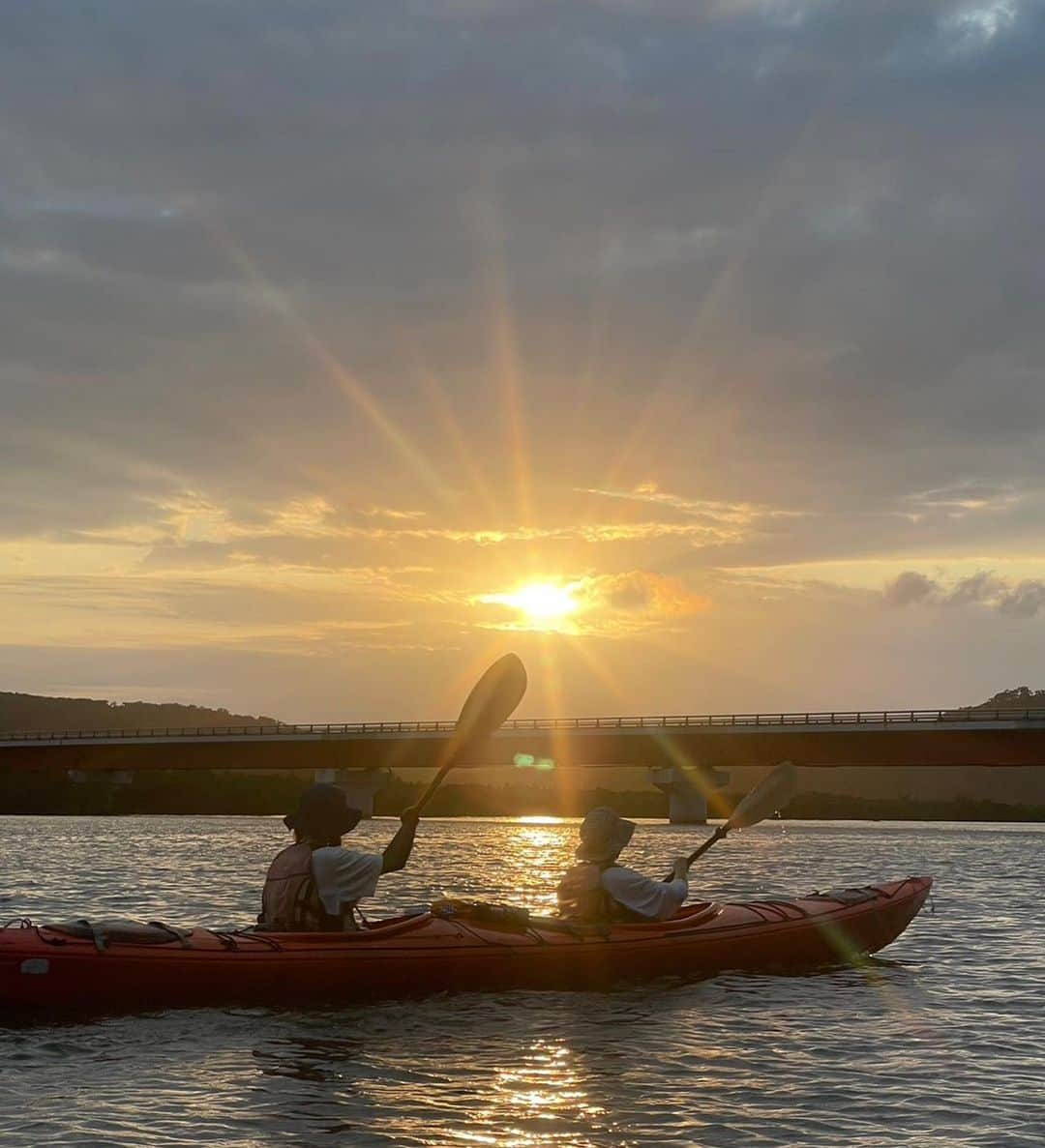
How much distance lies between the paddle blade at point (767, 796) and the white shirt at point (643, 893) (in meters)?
3.51

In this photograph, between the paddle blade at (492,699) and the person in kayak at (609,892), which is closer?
the person in kayak at (609,892)

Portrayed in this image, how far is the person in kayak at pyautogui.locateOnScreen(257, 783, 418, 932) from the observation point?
14500mm

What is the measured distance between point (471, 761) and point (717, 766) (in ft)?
48.2

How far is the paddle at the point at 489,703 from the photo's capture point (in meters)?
18.3

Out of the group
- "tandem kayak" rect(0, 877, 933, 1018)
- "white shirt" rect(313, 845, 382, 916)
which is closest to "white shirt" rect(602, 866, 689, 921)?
"tandem kayak" rect(0, 877, 933, 1018)

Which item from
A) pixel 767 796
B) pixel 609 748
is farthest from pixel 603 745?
pixel 767 796

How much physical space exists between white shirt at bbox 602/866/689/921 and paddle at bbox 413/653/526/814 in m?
2.60

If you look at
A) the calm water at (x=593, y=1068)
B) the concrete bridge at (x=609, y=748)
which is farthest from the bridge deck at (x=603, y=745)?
the calm water at (x=593, y=1068)

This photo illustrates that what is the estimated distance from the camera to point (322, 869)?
14.5 m

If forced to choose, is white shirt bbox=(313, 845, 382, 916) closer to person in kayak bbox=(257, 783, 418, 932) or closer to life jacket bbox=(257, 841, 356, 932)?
person in kayak bbox=(257, 783, 418, 932)

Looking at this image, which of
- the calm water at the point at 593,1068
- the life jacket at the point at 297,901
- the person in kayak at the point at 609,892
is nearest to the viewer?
the calm water at the point at 593,1068

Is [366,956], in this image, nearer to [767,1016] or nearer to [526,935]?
[526,935]

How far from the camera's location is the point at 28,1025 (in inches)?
530

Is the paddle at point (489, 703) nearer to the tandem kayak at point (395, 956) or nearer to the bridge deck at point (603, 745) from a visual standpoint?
the tandem kayak at point (395, 956)
